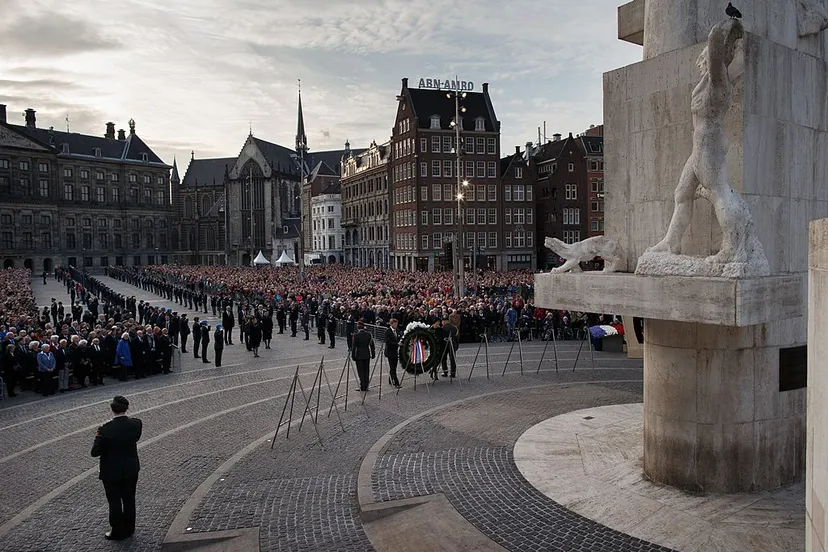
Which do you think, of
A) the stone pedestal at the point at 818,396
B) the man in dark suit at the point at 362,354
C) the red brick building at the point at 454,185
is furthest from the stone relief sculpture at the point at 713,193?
the red brick building at the point at 454,185

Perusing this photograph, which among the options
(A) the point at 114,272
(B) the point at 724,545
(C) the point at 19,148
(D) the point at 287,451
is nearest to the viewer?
(B) the point at 724,545

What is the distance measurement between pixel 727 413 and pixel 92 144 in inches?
4902

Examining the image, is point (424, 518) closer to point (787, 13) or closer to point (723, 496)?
point (723, 496)

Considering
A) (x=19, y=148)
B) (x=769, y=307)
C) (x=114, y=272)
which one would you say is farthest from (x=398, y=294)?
(x=19, y=148)

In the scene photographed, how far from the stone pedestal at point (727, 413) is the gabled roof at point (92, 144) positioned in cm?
11389

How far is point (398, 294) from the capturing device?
34.9 metres

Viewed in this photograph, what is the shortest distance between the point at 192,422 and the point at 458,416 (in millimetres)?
6065

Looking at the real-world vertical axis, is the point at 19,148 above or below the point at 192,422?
above

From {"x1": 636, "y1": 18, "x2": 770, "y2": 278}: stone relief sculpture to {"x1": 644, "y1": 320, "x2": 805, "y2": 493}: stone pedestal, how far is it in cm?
140

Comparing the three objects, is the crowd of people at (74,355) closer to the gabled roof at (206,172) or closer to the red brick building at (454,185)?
the red brick building at (454,185)

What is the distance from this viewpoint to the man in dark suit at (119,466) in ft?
27.7

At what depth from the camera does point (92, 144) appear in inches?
4483

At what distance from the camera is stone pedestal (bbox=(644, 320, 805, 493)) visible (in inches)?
353

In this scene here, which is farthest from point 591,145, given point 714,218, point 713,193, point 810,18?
point 713,193
